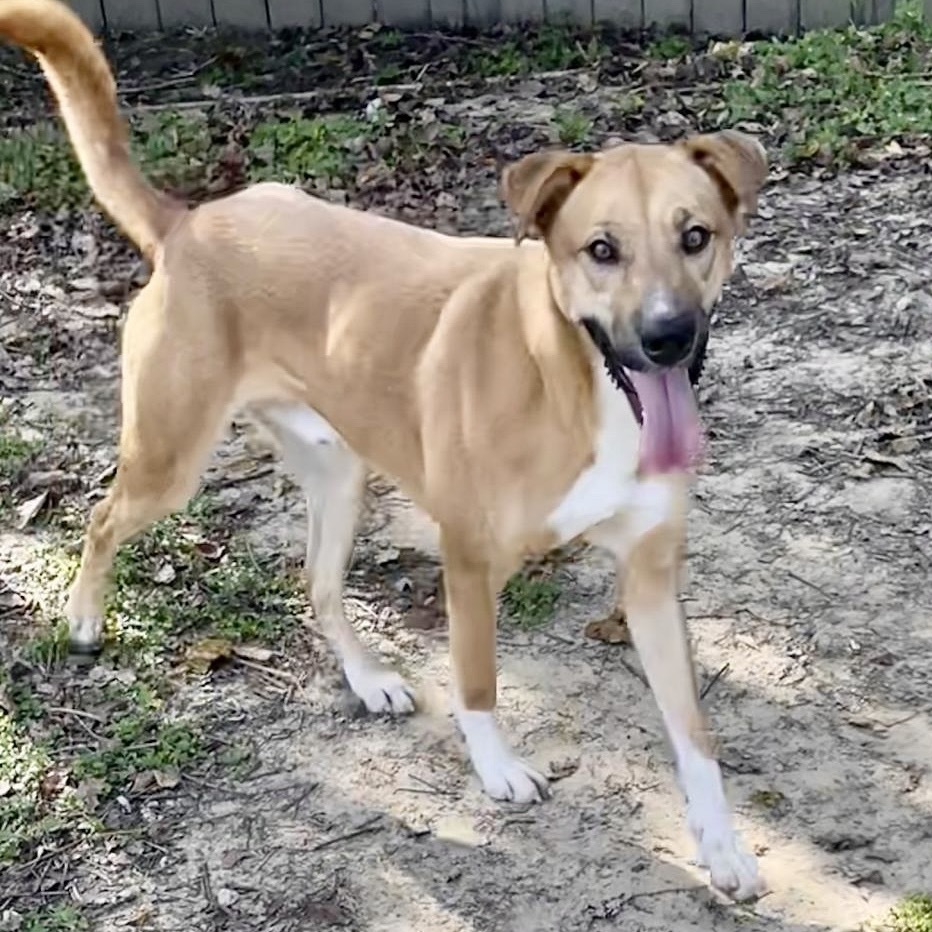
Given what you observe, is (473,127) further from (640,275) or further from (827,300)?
(640,275)

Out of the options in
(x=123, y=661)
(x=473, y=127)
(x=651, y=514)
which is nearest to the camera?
(x=651, y=514)

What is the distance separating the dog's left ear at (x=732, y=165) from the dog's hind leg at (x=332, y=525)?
1.21 m

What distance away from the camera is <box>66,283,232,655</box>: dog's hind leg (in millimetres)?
3717

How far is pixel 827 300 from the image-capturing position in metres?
5.69

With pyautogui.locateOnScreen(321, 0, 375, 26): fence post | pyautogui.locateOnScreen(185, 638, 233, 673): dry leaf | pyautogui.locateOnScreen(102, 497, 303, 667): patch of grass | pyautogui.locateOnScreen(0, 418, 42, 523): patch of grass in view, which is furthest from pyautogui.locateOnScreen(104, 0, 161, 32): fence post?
pyautogui.locateOnScreen(185, 638, 233, 673): dry leaf

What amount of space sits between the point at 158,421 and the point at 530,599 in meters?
1.11

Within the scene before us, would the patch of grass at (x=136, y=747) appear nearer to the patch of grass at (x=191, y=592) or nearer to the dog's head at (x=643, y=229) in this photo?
the patch of grass at (x=191, y=592)

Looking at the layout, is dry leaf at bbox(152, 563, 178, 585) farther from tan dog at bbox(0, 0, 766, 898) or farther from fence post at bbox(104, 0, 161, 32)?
fence post at bbox(104, 0, 161, 32)

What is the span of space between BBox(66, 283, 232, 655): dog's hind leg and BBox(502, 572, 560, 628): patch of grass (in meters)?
0.90

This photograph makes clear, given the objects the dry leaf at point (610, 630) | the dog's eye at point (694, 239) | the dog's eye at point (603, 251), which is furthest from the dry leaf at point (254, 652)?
the dog's eye at point (694, 239)

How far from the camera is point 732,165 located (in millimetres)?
3188

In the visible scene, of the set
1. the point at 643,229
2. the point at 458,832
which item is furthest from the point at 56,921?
the point at 643,229

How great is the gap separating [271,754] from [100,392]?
1929 millimetres

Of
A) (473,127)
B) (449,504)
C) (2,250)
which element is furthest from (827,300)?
(2,250)
